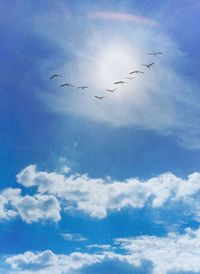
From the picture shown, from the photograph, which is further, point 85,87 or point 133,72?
point 85,87

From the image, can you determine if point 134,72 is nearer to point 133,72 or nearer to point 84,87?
point 133,72

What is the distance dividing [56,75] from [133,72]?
44.9 m

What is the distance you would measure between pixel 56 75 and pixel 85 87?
18545 mm

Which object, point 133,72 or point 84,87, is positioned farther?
point 84,87

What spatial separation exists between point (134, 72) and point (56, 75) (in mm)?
45457

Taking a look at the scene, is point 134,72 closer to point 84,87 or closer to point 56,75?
point 84,87

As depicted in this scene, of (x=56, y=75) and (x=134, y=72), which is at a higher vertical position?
(x=56, y=75)

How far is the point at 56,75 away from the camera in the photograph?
100812mm

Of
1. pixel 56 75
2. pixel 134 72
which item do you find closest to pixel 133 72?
pixel 134 72

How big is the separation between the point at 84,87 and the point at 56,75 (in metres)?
17.9

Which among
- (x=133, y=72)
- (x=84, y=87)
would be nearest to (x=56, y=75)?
(x=84, y=87)

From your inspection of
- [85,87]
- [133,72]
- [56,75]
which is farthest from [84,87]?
[133,72]

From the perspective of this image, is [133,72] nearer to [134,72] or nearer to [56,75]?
[134,72]

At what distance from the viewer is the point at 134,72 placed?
92.4 metres
